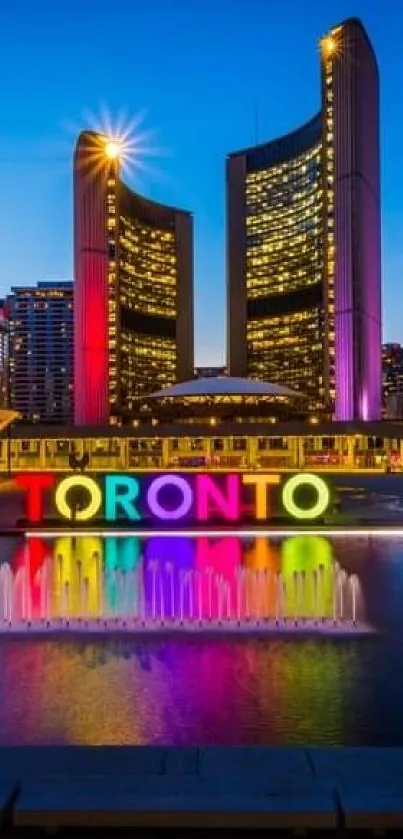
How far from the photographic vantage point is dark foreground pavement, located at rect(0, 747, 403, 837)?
5.25m

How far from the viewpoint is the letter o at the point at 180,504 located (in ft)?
80.6

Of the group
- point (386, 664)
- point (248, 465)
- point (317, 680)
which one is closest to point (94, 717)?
point (317, 680)

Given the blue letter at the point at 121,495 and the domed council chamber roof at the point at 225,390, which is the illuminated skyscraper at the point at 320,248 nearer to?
the domed council chamber roof at the point at 225,390

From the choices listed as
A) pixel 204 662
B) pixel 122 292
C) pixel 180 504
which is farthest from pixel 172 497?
pixel 122 292

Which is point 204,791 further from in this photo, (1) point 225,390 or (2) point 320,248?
(2) point 320,248

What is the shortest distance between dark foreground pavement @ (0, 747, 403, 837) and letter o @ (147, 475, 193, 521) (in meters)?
18.2

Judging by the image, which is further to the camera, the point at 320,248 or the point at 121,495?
the point at 320,248

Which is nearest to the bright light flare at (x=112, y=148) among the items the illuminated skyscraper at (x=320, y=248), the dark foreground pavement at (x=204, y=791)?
the dark foreground pavement at (x=204, y=791)

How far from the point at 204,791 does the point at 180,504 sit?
767 inches

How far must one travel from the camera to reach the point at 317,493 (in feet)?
81.8

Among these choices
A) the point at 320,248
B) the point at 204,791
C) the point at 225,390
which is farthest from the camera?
the point at 320,248

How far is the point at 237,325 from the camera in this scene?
15525 centimetres

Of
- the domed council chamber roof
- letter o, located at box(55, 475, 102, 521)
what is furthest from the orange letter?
the domed council chamber roof

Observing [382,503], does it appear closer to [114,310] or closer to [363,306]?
[363,306]
